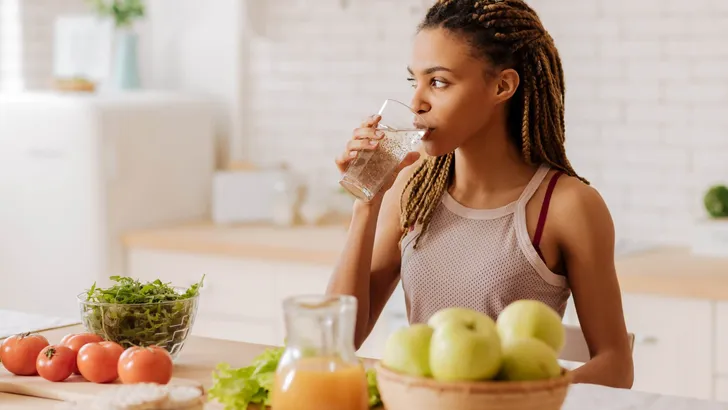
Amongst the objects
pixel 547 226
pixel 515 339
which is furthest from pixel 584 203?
pixel 515 339

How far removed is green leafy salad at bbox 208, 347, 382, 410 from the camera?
1511mm

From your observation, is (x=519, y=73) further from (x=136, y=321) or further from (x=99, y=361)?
(x=99, y=361)

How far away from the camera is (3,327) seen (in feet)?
7.25

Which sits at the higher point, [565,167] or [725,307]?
[565,167]

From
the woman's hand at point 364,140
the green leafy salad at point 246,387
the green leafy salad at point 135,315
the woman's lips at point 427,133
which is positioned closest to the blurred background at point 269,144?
the woman's lips at point 427,133

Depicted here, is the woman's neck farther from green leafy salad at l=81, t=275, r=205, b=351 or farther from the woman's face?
green leafy salad at l=81, t=275, r=205, b=351

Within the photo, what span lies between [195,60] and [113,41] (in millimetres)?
348

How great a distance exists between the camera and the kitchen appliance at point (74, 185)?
12.9ft

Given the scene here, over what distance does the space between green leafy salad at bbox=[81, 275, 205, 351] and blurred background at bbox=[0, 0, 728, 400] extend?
1.60 metres

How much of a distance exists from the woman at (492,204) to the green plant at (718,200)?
1375mm

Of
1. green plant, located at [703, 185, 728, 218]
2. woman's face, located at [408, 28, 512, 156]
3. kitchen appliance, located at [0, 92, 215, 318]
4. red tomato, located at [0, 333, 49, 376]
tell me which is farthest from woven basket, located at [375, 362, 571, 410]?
kitchen appliance, located at [0, 92, 215, 318]

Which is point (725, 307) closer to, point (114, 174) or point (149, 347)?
point (149, 347)

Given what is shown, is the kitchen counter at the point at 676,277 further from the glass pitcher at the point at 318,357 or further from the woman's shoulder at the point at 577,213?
the glass pitcher at the point at 318,357

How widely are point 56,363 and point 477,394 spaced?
0.77 metres
